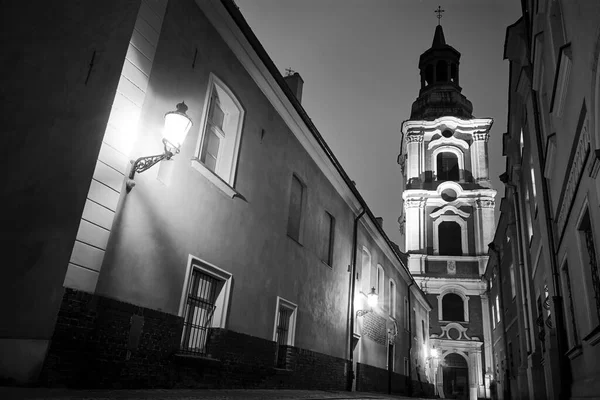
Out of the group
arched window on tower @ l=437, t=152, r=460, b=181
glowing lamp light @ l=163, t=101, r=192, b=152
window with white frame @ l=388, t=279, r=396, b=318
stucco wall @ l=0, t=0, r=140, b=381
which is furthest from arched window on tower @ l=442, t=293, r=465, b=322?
stucco wall @ l=0, t=0, r=140, b=381

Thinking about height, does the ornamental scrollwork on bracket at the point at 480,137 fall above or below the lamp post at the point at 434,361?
above

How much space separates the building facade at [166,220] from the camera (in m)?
5.81

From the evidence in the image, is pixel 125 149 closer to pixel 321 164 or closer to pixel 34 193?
pixel 34 193

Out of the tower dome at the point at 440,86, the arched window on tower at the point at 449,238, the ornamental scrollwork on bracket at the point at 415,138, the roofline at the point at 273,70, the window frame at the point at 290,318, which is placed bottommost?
the window frame at the point at 290,318

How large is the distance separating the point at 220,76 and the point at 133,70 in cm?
252

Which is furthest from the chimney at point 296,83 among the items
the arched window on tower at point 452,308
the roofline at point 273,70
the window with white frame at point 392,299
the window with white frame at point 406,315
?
the arched window on tower at point 452,308

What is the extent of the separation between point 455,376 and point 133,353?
3293cm

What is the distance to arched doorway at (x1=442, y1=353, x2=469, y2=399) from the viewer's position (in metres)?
34.6

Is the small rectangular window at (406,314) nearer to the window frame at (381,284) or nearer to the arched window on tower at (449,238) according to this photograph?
the window frame at (381,284)

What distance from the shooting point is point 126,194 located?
6.79m

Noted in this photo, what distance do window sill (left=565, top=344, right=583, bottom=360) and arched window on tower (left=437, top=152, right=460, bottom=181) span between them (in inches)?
1190

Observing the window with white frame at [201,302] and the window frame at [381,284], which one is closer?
the window with white frame at [201,302]

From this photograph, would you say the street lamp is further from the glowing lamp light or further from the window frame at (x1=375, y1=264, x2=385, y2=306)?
the window frame at (x1=375, y1=264, x2=385, y2=306)

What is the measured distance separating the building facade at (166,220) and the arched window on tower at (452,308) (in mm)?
24668
